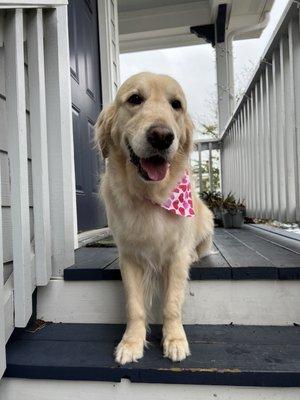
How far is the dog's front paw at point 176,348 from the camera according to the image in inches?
50.4

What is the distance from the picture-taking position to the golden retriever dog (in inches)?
56.7

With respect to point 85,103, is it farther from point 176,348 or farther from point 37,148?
point 176,348

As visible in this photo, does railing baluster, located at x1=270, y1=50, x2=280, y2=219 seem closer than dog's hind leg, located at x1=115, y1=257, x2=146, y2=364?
No

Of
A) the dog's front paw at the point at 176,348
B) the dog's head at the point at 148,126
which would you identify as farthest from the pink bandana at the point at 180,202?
the dog's front paw at the point at 176,348

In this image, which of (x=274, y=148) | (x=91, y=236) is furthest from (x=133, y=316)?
(x=274, y=148)

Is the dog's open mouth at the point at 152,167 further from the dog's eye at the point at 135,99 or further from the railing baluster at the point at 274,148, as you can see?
the railing baluster at the point at 274,148

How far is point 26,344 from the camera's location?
1.45 meters

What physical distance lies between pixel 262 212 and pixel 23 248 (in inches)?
92.9

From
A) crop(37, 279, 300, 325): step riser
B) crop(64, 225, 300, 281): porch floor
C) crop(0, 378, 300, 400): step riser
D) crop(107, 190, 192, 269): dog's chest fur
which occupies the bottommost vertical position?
crop(0, 378, 300, 400): step riser

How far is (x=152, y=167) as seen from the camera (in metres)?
1.45

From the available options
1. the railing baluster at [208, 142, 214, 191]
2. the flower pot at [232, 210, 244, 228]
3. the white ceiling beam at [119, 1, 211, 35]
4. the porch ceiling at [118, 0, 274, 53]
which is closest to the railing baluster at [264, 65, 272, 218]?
the flower pot at [232, 210, 244, 228]

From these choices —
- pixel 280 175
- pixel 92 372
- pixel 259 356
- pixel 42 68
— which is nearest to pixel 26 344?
pixel 92 372

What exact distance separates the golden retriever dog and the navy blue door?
1124mm

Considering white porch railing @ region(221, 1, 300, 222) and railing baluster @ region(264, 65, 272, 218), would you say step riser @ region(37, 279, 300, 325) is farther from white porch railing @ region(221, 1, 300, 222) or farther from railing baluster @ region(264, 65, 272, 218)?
railing baluster @ region(264, 65, 272, 218)
